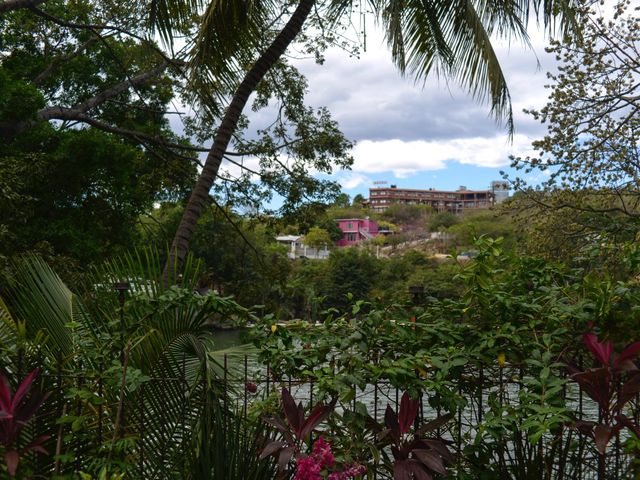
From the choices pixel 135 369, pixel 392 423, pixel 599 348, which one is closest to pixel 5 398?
pixel 135 369

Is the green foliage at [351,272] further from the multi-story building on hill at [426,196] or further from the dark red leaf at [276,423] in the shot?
the multi-story building on hill at [426,196]

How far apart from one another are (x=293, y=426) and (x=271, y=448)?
4.4 inches

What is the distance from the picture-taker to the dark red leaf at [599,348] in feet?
7.25

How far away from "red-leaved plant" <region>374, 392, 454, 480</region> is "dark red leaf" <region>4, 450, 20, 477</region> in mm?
1287

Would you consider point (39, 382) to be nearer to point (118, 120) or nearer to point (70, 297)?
point (70, 297)

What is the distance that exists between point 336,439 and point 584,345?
3.37ft

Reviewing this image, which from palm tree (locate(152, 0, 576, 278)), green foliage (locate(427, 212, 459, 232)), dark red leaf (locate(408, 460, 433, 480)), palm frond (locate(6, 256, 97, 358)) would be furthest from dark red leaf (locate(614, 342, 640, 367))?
green foliage (locate(427, 212, 459, 232))

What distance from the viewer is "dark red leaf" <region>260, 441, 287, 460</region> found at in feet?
7.61

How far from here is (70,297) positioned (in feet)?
10.2

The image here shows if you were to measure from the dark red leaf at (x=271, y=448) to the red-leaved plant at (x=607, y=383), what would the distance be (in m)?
1.05

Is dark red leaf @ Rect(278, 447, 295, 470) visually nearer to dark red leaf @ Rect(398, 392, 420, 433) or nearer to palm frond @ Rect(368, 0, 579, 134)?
dark red leaf @ Rect(398, 392, 420, 433)

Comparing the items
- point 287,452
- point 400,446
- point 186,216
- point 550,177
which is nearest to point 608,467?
point 400,446

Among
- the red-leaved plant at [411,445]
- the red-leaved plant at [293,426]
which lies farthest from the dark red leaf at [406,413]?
the red-leaved plant at [293,426]

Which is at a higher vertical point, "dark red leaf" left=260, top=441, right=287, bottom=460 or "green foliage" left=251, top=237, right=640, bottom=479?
"green foliage" left=251, top=237, right=640, bottom=479
